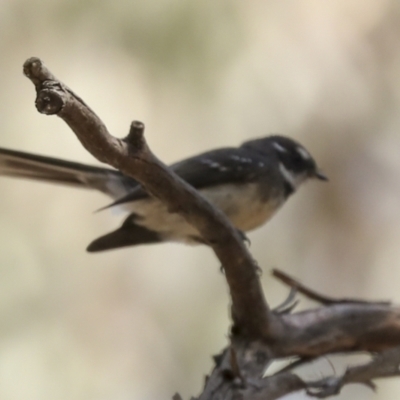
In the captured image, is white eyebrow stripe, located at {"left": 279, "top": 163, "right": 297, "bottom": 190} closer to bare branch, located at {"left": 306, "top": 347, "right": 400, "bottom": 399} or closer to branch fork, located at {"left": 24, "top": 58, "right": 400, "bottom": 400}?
branch fork, located at {"left": 24, "top": 58, "right": 400, "bottom": 400}

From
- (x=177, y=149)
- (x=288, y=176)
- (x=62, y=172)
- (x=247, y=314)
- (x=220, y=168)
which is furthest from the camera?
(x=177, y=149)

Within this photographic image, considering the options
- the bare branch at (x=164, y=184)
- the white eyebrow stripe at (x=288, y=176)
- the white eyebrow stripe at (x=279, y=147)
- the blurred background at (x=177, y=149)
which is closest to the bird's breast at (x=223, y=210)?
the white eyebrow stripe at (x=288, y=176)

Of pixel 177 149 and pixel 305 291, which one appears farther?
pixel 177 149

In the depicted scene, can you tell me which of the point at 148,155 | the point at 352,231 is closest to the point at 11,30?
the point at 352,231

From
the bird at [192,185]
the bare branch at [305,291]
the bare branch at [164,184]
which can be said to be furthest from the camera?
the bird at [192,185]

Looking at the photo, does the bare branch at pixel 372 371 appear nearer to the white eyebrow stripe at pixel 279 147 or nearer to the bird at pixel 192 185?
the bird at pixel 192 185

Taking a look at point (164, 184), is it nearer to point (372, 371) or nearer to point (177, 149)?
point (372, 371)

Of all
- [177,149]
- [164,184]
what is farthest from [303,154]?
[164,184]
